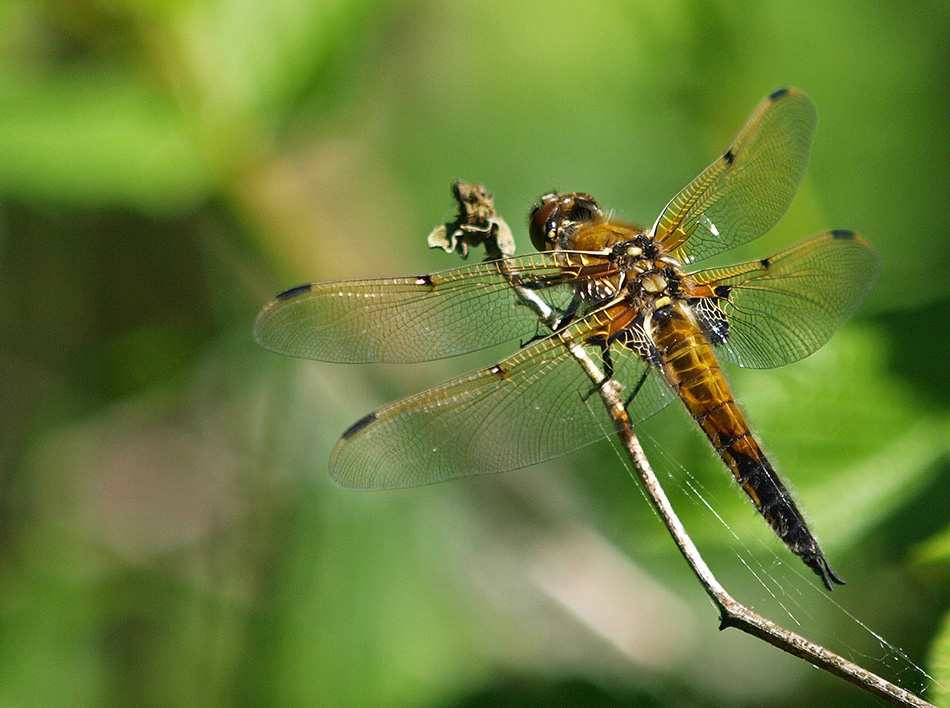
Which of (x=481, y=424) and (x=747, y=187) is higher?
(x=747, y=187)

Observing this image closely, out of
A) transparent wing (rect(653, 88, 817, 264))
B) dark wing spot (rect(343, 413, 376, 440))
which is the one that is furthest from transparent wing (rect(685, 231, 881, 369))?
dark wing spot (rect(343, 413, 376, 440))

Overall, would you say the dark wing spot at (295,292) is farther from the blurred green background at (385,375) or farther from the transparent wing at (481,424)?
the blurred green background at (385,375)

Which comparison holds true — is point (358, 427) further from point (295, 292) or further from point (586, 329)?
point (586, 329)

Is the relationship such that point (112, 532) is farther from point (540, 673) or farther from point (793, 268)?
point (793, 268)

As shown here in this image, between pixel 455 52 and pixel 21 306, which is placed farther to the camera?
pixel 455 52

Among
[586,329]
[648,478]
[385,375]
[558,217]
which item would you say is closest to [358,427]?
[586,329]

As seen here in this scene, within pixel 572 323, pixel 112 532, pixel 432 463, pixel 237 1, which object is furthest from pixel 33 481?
pixel 572 323

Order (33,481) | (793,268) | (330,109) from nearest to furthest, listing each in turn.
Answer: (793,268) → (330,109) → (33,481)

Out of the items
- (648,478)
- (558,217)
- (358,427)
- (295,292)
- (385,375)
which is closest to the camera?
(648,478)
